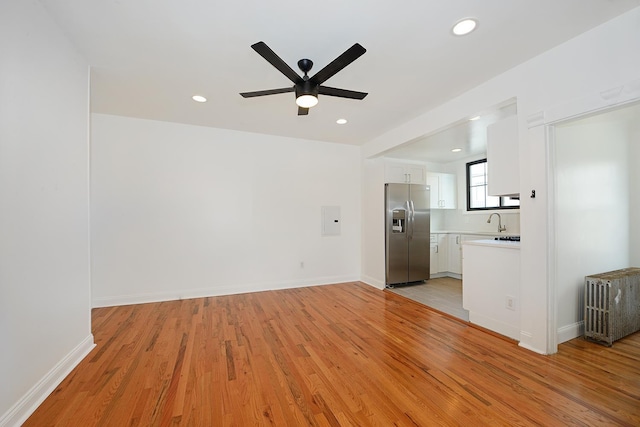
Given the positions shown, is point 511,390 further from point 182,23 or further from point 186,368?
point 182,23

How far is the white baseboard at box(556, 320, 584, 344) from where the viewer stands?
8.05ft

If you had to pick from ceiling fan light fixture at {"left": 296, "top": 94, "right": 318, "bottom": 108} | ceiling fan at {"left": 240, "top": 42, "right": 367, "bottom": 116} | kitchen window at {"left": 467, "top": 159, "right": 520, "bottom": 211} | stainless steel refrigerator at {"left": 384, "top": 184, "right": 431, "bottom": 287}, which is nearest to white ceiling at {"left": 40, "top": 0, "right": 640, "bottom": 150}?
ceiling fan at {"left": 240, "top": 42, "right": 367, "bottom": 116}

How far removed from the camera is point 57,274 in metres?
1.95

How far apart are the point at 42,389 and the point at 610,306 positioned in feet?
15.2

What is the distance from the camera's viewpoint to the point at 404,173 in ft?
16.1

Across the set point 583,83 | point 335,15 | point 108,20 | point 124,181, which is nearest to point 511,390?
point 583,83

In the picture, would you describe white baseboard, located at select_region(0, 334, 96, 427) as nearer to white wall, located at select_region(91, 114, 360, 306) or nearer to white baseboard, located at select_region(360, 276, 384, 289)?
white wall, located at select_region(91, 114, 360, 306)

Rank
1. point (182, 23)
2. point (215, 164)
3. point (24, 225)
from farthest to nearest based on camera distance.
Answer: point (215, 164)
point (182, 23)
point (24, 225)

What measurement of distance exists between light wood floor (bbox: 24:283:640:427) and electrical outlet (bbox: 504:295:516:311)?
0.35 m

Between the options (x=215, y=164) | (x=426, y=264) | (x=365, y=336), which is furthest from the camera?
(x=426, y=264)

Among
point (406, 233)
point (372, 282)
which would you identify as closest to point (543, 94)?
point (406, 233)

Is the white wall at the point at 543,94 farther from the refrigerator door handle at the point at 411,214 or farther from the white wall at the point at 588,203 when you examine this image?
the refrigerator door handle at the point at 411,214

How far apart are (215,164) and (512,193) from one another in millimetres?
4073

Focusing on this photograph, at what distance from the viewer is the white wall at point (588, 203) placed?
2.48 m
